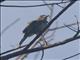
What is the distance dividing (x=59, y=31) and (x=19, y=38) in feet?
0.88

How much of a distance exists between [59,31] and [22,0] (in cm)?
32

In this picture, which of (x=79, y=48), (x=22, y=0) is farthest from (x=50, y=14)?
(x=79, y=48)

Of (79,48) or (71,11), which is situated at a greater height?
(71,11)

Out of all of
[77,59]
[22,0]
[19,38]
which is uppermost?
[22,0]

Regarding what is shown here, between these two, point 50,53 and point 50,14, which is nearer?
point 50,14

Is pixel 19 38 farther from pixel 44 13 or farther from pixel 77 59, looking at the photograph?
pixel 77 59

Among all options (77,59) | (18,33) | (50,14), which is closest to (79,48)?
(77,59)

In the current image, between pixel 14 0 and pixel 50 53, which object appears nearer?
pixel 14 0

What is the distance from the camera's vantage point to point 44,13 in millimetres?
1395

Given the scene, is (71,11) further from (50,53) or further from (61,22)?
(50,53)

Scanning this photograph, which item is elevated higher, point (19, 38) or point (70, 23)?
point (70, 23)

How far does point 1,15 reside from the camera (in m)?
1.40

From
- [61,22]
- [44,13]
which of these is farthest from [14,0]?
[61,22]

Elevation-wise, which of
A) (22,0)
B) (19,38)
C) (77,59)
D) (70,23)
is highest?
(22,0)
